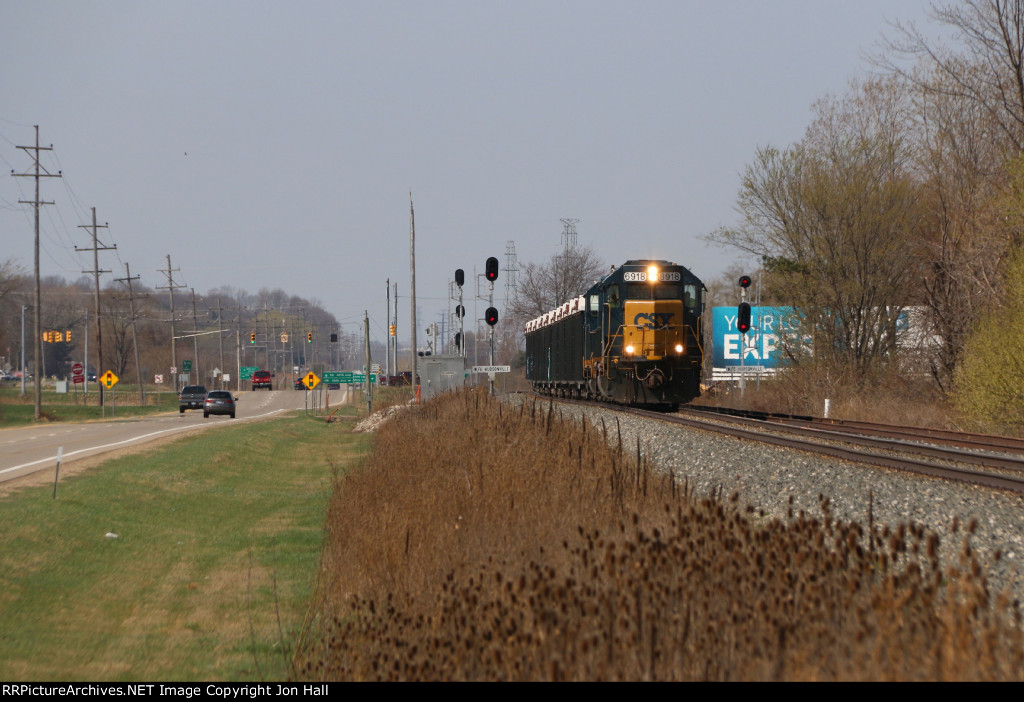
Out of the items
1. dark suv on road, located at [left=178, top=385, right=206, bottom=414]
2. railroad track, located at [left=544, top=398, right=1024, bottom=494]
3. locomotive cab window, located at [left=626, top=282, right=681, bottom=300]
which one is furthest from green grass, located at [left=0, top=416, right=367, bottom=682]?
dark suv on road, located at [left=178, top=385, right=206, bottom=414]

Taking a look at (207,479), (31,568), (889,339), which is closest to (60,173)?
(207,479)

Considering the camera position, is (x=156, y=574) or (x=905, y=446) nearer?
(x=156, y=574)

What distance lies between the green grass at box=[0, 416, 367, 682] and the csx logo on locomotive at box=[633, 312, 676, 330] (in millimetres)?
9973

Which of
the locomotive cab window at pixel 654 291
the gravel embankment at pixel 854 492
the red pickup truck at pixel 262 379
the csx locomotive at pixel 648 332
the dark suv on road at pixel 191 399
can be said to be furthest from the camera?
the red pickup truck at pixel 262 379

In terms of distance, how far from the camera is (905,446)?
54.1 feet

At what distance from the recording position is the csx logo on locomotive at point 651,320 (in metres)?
26.3

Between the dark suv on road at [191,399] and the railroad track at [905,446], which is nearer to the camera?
the railroad track at [905,446]

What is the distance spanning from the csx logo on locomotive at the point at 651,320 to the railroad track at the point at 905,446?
2432 mm

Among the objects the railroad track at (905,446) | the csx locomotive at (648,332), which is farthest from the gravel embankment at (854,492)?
the csx locomotive at (648,332)

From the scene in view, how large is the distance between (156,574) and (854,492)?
30.6 feet

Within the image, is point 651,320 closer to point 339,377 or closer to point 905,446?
point 905,446

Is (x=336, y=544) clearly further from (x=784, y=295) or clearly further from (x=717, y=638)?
(x=784, y=295)

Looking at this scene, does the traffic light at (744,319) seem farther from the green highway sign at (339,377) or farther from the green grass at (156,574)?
the green highway sign at (339,377)

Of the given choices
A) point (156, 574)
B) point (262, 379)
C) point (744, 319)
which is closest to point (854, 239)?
point (744, 319)
